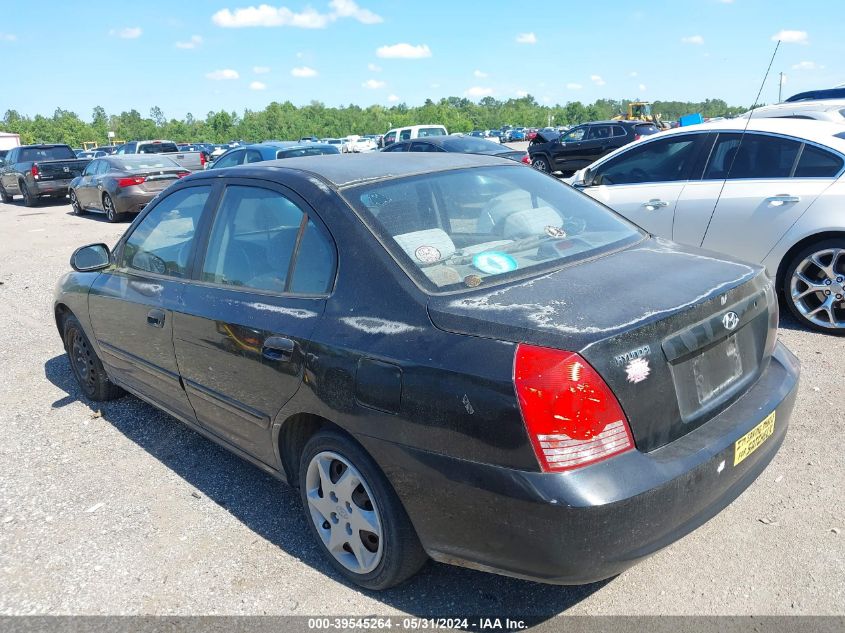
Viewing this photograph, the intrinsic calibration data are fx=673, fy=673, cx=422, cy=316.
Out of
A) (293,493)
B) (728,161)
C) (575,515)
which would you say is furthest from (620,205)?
(575,515)

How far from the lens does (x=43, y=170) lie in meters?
20.2

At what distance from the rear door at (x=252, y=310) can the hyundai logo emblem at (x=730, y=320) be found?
4.99 ft

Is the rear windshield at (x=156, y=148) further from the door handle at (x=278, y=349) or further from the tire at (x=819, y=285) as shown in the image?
the door handle at (x=278, y=349)

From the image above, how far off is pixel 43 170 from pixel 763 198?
2071cm

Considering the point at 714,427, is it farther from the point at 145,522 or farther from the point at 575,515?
the point at 145,522

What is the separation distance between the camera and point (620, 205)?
21.0 ft

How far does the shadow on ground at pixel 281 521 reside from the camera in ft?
8.67

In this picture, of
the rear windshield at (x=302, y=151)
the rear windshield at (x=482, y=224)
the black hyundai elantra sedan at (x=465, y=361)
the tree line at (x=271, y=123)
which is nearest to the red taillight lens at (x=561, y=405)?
the black hyundai elantra sedan at (x=465, y=361)

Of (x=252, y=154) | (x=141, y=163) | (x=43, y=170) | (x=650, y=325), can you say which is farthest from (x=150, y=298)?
(x=43, y=170)

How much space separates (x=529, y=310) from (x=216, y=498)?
2.18 meters

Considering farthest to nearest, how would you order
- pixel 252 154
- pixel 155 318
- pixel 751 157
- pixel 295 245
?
pixel 252 154, pixel 751 157, pixel 155 318, pixel 295 245

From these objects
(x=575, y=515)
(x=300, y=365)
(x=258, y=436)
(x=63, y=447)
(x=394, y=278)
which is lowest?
(x=63, y=447)

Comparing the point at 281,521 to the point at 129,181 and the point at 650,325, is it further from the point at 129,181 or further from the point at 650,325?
the point at 129,181

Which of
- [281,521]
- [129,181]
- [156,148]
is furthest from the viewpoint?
[156,148]
